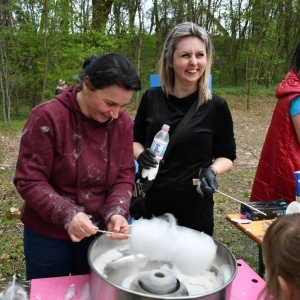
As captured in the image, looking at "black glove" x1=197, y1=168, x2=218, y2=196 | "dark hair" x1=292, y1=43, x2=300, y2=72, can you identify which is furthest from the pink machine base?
"dark hair" x1=292, y1=43, x2=300, y2=72

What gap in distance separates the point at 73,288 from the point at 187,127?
103 cm

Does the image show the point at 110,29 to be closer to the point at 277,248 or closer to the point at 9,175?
the point at 9,175

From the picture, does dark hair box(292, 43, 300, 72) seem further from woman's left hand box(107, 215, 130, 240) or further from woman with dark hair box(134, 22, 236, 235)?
woman's left hand box(107, 215, 130, 240)

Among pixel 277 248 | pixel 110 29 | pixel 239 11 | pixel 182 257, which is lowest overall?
pixel 182 257

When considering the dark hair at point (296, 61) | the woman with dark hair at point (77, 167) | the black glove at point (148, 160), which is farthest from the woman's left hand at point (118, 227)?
the dark hair at point (296, 61)

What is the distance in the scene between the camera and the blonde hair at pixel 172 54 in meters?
1.94

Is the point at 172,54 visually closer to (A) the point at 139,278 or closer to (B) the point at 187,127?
(B) the point at 187,127

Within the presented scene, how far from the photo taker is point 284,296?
983 millimetres

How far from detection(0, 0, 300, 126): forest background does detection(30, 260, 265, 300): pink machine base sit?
9.26ft

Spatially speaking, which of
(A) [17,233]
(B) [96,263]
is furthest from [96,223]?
(A) [17,233]

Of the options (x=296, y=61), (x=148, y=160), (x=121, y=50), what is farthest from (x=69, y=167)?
(x=121, y=50)

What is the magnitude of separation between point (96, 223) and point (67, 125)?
0.45 metres

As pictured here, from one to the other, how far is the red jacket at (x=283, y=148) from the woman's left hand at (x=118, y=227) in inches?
48.2

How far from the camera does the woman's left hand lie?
4.30 feet
